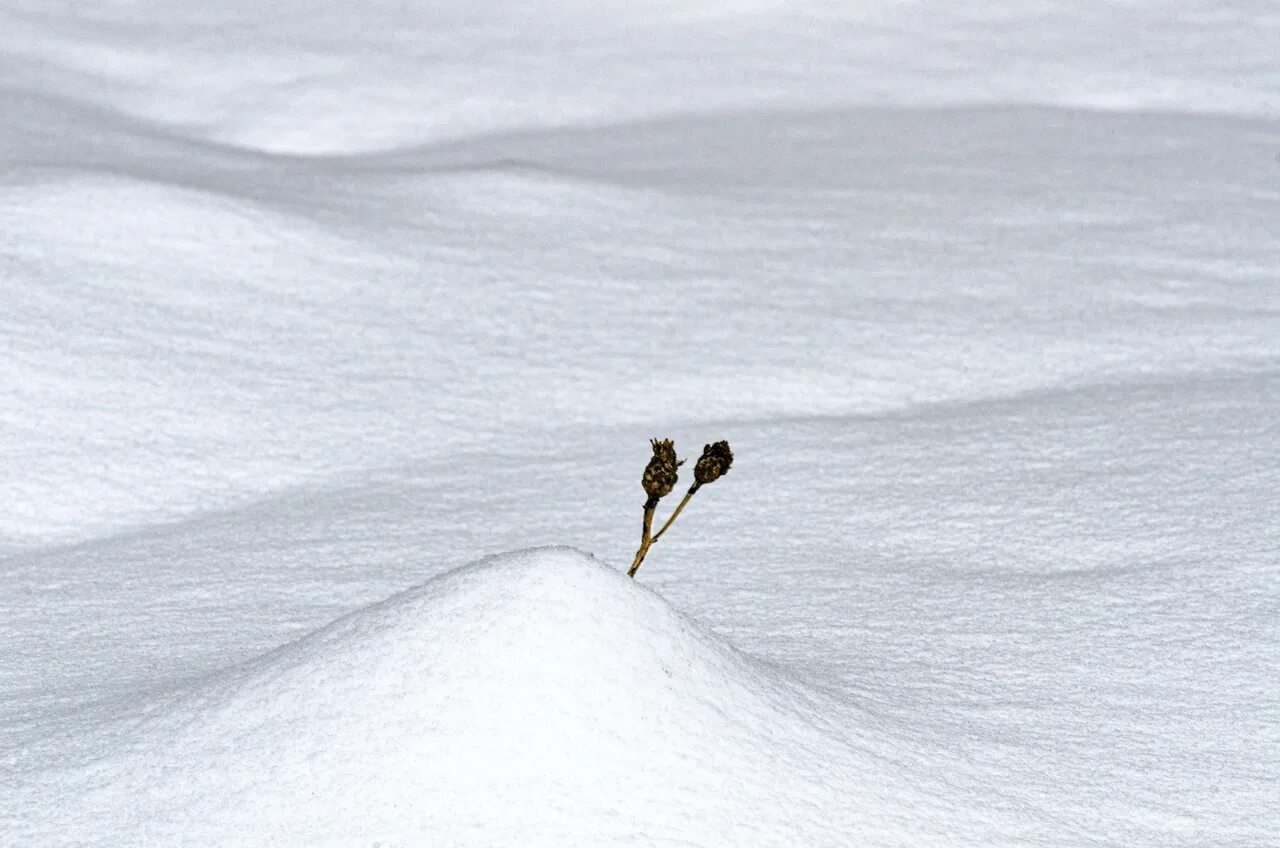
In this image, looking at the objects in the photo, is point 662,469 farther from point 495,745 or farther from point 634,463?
point 634,463

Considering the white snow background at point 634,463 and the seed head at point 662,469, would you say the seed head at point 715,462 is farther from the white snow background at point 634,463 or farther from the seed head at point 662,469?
the white snow background at point 634,463

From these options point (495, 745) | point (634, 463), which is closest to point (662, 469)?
point (495, 745)

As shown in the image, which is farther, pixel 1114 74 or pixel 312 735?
pixel 1114 74

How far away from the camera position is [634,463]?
2.16m

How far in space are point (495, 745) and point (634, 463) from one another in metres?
1.12

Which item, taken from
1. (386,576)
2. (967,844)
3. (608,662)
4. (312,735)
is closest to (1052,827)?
(967,844)

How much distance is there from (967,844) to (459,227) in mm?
2328

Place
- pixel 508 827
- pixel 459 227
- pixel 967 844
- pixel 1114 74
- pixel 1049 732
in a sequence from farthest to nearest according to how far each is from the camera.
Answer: pixel 1114 74, pixel 459 227, pixel 1049 732, pixel 967 844, pixel 508 827

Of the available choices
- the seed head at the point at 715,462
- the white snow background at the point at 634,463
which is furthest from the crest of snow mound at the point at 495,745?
the seed head at the point at 715,462

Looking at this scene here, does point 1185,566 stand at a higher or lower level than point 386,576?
higher

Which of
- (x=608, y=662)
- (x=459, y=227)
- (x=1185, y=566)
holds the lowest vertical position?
(x=608, y=662)

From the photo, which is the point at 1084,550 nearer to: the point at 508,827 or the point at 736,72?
the point at 508,827

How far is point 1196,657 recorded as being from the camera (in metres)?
1.50

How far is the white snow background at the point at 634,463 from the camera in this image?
43.9 inches
